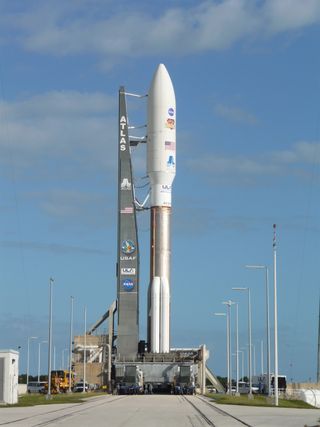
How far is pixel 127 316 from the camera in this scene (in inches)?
3794

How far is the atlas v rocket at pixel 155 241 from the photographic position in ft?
302

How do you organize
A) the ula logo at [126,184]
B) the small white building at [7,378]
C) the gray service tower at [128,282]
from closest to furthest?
the small white building at [7,378]
the gray service tower at [128,282]
the ula logo at [126,184]

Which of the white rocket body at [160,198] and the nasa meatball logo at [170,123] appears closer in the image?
the white rocket body at [160,198]

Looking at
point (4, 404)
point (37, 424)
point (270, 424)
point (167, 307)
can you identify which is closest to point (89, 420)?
point (37, 424)

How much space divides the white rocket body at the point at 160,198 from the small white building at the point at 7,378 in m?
31.8

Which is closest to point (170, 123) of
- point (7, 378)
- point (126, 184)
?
point (126, 184)

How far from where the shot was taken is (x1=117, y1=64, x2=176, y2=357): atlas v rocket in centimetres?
9206

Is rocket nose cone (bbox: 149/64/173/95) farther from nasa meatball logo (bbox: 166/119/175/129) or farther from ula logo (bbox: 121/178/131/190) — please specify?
ula logo (bbox: 121/178/131/190)

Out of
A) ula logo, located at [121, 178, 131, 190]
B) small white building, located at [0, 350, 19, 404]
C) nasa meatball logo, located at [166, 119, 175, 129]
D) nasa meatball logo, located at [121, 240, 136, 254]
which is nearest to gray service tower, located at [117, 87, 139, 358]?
nasa meatball logo, located at [121, 240, 136, 254]

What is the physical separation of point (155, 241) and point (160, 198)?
440 centimetres

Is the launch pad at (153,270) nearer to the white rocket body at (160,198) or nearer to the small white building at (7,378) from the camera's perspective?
the white rocket body at (160,198)

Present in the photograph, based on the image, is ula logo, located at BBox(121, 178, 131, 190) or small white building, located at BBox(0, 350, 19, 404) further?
ula logo, located at BBox(121, 178, 131, 190)

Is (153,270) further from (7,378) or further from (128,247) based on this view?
(7,378)

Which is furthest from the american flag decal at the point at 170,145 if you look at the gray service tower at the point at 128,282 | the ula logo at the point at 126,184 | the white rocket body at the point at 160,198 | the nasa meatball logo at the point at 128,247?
the nasa meatball logo at the point at 128,247
